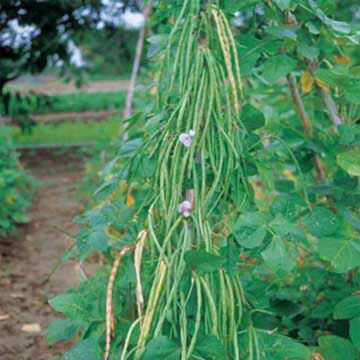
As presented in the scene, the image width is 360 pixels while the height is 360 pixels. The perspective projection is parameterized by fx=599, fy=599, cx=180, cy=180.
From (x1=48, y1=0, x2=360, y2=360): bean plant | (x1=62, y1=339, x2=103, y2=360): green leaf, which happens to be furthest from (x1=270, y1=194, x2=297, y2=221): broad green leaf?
(x1=62, y1=339, x2=103, y2=360): green leaf

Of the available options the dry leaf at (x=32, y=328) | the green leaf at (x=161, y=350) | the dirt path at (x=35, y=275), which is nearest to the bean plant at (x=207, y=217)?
the green leaf at (x=161, y=350)

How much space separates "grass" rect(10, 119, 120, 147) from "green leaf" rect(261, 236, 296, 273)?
26.5 feet

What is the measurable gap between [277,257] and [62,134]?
34.2ft

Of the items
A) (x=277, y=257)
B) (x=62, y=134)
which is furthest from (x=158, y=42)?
(x=62, y=134)

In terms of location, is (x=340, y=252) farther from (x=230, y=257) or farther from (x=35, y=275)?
(x=35, y=275)

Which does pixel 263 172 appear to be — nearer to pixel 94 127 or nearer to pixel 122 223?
pixel 122 223

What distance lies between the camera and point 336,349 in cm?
152

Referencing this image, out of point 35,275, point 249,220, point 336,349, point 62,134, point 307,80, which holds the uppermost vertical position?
point 307,80

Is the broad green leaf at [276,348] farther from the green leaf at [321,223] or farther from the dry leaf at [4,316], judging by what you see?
the dry leaf at [4,316]

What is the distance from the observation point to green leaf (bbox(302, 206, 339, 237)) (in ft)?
4.67

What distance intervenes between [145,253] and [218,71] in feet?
1.60

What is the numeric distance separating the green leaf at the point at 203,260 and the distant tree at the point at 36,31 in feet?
21.9

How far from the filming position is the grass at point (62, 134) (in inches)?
394

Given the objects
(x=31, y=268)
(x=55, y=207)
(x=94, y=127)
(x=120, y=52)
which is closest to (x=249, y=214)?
(x=31, y=268)
